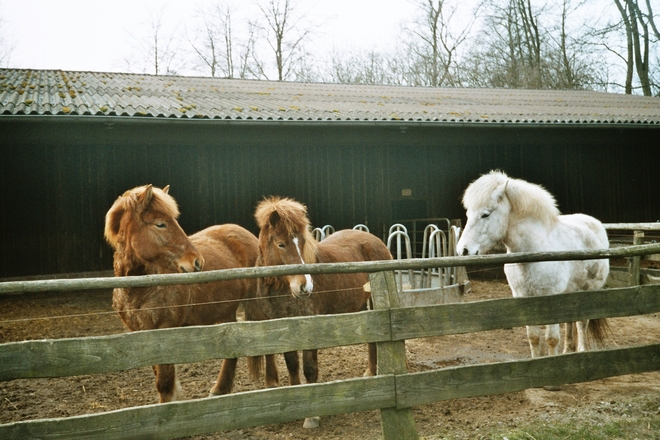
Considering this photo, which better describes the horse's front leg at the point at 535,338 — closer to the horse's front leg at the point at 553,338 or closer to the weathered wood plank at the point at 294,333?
the horse's front leg at the point at 553,338

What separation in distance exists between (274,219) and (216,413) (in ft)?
5.79

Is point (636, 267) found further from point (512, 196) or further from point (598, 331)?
point (512, 196)

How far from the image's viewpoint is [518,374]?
3.62m

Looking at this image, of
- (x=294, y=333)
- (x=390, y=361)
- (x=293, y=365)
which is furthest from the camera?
(x=293, y=365)

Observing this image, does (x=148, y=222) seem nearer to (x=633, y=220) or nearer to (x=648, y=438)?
(x=648, y=438)

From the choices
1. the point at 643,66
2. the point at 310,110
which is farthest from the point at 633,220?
the point at 643,66

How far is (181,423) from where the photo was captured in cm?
288

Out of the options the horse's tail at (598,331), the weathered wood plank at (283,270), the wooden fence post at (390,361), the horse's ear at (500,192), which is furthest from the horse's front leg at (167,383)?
the horse's tail at (598,331)

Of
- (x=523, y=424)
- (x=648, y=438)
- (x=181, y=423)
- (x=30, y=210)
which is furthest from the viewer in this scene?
(x=30, y=210)

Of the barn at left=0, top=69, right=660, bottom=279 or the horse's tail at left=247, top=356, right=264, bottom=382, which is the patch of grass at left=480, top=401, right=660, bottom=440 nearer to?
the horse's tail at left=247, top=356, right=264, bottom=382

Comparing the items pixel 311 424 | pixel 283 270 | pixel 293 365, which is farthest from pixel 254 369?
pixel 283 270

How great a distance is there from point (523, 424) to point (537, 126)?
340 inches

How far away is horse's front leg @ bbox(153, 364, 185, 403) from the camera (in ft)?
12.8

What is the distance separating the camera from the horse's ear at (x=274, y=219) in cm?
432
